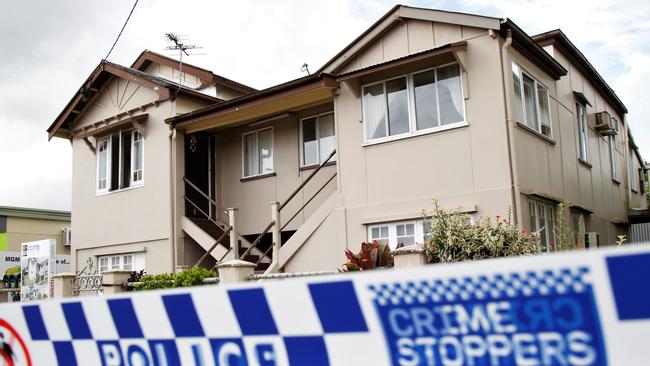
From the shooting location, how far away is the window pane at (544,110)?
14.1 metres

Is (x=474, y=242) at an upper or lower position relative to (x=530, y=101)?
lower

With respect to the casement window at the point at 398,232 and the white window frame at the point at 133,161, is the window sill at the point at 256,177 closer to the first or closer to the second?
the white window frame at the point at 133,161

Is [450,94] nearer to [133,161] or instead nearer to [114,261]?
[133,161]

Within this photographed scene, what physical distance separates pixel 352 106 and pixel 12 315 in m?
9.93

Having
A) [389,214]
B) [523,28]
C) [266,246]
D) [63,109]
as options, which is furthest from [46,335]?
[63,109]

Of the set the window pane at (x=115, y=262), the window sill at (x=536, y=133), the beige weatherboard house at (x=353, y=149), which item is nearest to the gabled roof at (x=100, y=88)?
the beige weatherboard house at (x=353, y=149)

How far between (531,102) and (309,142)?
555cm

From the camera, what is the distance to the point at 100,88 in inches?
761

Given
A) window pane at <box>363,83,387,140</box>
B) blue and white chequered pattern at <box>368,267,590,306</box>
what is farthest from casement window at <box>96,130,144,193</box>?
blue and white chequered pattern at <box>368,267,590,306</box>

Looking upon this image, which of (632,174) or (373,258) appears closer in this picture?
(373,258)

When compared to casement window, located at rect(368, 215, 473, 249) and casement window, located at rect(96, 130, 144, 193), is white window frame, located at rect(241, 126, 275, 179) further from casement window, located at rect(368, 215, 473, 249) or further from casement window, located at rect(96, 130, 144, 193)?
casement window, located at rect(368, 215, 473, 249)

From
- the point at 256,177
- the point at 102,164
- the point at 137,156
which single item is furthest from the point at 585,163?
the point at 102,164

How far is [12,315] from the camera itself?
14.6ft

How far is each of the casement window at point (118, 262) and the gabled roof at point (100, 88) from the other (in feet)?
14.0
